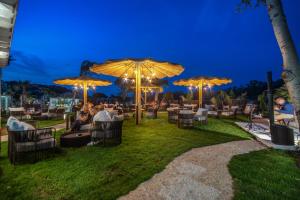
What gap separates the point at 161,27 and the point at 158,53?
10.8 metres

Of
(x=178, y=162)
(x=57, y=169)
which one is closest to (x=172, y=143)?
(x=178, y=162)

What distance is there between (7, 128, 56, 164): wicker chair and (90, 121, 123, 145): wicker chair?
1245 mm

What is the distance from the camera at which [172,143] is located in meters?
5.74

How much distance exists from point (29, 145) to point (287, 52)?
4882mm

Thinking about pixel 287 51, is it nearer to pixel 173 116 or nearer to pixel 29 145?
pixel 29 145

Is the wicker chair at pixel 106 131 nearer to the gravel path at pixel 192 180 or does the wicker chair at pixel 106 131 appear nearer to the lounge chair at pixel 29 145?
the lounge chair at pixel 29 145

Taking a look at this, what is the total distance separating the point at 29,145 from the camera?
4.26m

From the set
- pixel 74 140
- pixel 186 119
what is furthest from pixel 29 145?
pixel 186 119

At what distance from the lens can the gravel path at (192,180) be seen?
284 centimetres

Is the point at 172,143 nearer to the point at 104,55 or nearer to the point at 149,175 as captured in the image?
the point at 149,175

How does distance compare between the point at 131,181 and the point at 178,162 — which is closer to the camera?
the point at 131,181

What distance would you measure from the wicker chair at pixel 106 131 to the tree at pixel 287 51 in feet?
15.7

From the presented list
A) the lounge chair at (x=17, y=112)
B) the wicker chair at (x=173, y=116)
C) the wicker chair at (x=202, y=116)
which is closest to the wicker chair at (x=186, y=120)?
the wicker chair at (x=202, y=116)

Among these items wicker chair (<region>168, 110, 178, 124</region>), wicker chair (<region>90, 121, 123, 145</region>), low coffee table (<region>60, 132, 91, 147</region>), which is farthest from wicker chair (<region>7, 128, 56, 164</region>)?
wicker chair (<region>168, 110, 178, 124</region>)
